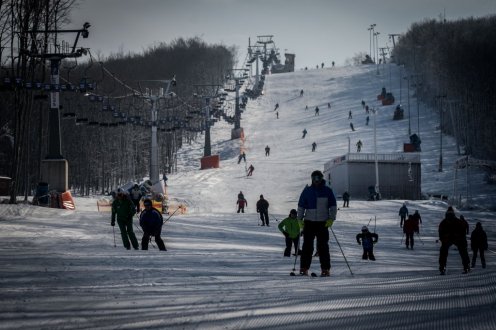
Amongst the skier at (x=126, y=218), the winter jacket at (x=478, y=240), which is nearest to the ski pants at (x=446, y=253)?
the winter jacket at (x=478, y=240)

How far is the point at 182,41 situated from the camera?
162000 mm

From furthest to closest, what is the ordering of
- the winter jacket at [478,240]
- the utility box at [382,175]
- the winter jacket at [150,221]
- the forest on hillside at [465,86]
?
the forest on hillside at [465,86] → the utility box at [382,175] → the winter jacket at [478,240] → the winter jacket at [150,221]

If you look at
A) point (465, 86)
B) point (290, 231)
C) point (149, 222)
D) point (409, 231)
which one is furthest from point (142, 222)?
point (465, 86)

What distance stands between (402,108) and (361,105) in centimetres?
763

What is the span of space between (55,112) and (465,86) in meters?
55.8

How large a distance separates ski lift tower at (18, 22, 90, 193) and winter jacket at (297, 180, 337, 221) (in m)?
19.3

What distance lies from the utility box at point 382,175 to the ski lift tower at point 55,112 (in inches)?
1027

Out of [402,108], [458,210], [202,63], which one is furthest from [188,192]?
[202,63]

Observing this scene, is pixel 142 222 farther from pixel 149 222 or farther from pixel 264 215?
pixel 264 215

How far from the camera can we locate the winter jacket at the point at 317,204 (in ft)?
34.1

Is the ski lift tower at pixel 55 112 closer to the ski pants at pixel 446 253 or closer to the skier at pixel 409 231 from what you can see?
the skier at pixel 409 231

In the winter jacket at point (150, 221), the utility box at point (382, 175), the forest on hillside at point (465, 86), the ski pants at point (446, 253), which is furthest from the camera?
the forest on hillside at point (465, 86)

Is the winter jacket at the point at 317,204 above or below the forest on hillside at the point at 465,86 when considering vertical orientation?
below

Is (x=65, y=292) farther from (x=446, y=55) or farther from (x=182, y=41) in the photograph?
(x=182, y=41)
